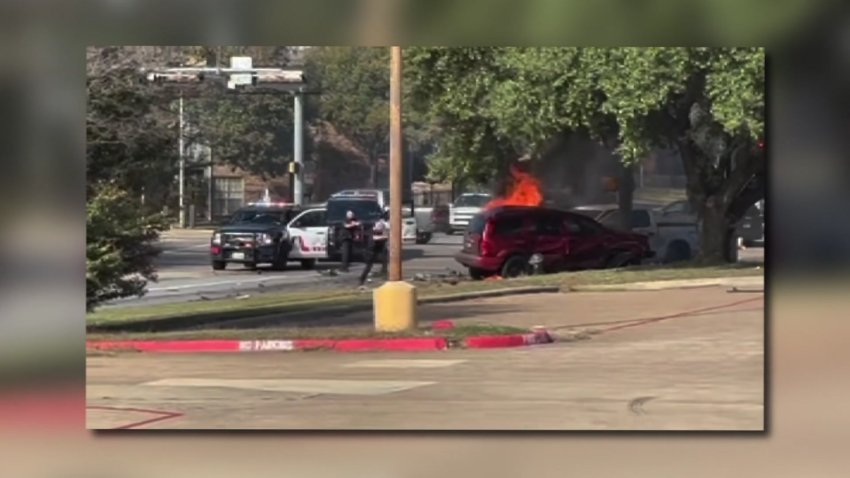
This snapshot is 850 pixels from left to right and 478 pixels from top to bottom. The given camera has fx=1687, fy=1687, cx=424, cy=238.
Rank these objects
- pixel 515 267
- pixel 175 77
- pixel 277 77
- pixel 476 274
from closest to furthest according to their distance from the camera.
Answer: pixel 277 77
pixel 175 77
pixel 476 274
pixel 515 267

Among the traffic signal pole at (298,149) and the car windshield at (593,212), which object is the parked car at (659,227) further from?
the traffic signal pole at (298,149)

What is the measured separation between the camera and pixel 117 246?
13102 millimetres

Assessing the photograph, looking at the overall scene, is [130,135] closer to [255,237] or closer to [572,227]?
[255,237]

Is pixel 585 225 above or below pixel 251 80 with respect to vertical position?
below

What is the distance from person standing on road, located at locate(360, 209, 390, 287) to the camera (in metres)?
13.2

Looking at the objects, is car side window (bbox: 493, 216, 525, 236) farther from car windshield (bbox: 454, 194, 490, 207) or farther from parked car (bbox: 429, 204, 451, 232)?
parked car (bbox: 429, 204, 451, 232)

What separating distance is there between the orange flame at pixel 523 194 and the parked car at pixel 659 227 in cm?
32

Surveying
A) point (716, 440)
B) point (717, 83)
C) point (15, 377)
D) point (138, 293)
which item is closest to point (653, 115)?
point (717, 83)

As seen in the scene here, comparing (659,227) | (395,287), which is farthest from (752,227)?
(395,287)

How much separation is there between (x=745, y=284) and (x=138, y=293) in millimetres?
4713

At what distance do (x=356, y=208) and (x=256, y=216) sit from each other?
2.62 feet

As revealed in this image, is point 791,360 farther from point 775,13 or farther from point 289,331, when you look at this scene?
point 289,331

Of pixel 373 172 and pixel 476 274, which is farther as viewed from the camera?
pixel 476 274

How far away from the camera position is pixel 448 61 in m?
12.9
